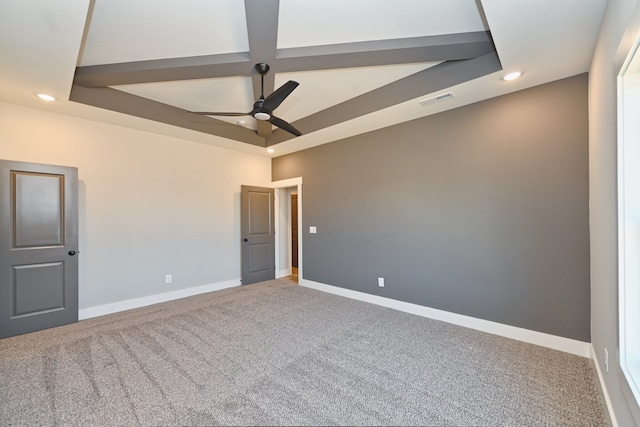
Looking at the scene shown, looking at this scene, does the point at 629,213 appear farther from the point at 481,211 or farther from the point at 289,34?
the point at 289,34

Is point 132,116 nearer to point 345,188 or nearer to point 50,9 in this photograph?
point 50,9

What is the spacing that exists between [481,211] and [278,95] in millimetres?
2582

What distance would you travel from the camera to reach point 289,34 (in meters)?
2.30

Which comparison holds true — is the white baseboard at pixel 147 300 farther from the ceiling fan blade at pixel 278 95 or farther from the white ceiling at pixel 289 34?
the ceiling fan blade at pixel 278 95

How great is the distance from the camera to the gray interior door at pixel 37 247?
2885 mm

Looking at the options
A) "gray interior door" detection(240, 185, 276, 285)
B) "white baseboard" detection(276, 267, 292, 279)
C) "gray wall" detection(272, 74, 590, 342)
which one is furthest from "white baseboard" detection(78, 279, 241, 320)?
"gray wall" detection(272, 74, 590, 342)

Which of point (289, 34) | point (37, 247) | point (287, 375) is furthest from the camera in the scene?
point (37, 247)

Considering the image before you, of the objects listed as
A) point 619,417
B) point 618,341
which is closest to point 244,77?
point 618,341

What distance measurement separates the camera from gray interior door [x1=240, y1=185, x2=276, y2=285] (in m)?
5.01

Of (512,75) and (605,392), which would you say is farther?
(512,75)

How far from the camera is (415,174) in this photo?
3.52 meters

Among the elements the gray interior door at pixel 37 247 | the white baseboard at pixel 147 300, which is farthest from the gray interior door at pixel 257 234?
the gray interior door at pixel 37 247

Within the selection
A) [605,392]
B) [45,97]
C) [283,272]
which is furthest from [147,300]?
[605,392]

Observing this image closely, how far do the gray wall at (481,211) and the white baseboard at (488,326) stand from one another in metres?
0.06
